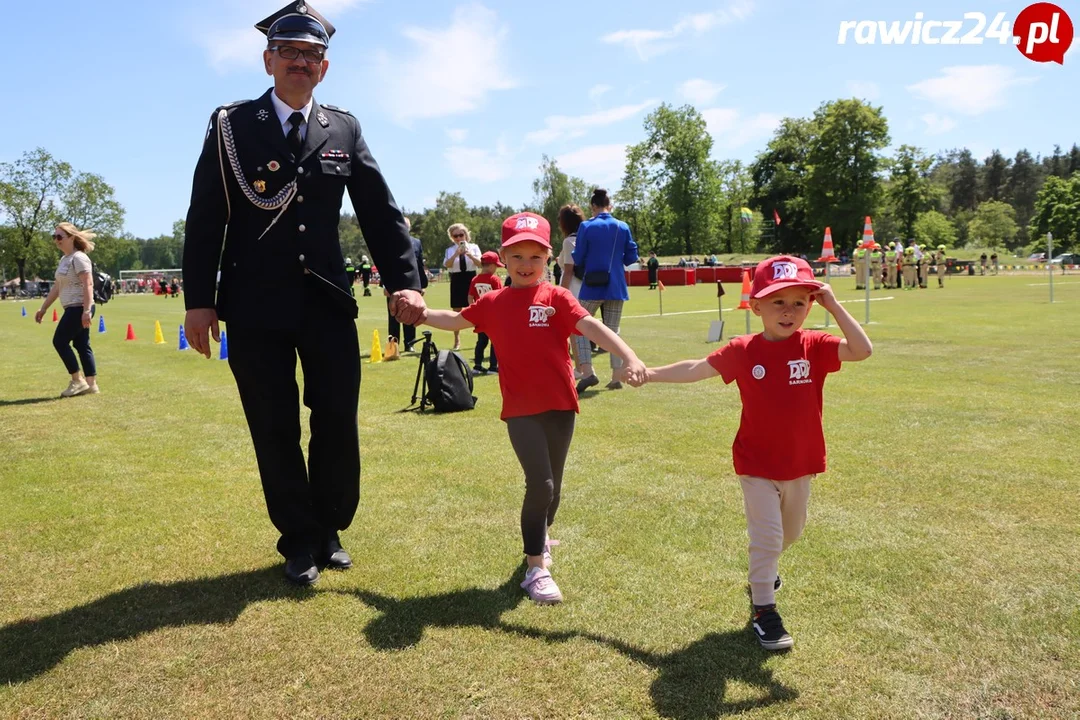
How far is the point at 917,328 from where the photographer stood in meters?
16.4

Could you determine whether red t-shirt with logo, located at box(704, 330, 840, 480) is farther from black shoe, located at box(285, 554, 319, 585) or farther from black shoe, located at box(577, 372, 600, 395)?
black shoe, located at box(577, 372, 600, 395)

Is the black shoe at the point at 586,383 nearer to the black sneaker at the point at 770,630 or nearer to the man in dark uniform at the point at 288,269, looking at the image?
the man in dark uniform at the point at 288,269

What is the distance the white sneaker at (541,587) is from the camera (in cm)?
377

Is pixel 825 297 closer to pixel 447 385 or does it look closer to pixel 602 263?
pixel 447 385

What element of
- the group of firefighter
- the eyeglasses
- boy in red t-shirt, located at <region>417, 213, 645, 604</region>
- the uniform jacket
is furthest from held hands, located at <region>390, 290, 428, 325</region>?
the group of firefighter

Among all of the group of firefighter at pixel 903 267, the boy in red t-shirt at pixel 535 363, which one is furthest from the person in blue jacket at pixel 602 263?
the group of firefighter at pixel 903 267

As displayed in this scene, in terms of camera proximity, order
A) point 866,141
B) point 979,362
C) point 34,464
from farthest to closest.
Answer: point 866,141, point 979,362, point 34,464

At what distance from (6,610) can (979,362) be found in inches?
444

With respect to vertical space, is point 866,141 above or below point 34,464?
above

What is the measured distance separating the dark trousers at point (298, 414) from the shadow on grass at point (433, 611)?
0.52m

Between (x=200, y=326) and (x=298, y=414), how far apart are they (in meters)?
0.64

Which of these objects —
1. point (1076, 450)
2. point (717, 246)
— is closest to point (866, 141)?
point (717, 246)

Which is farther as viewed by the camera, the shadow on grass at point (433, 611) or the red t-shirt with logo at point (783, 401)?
the shadow on grass at point (433, 611)

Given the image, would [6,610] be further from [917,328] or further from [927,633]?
[917,328]
